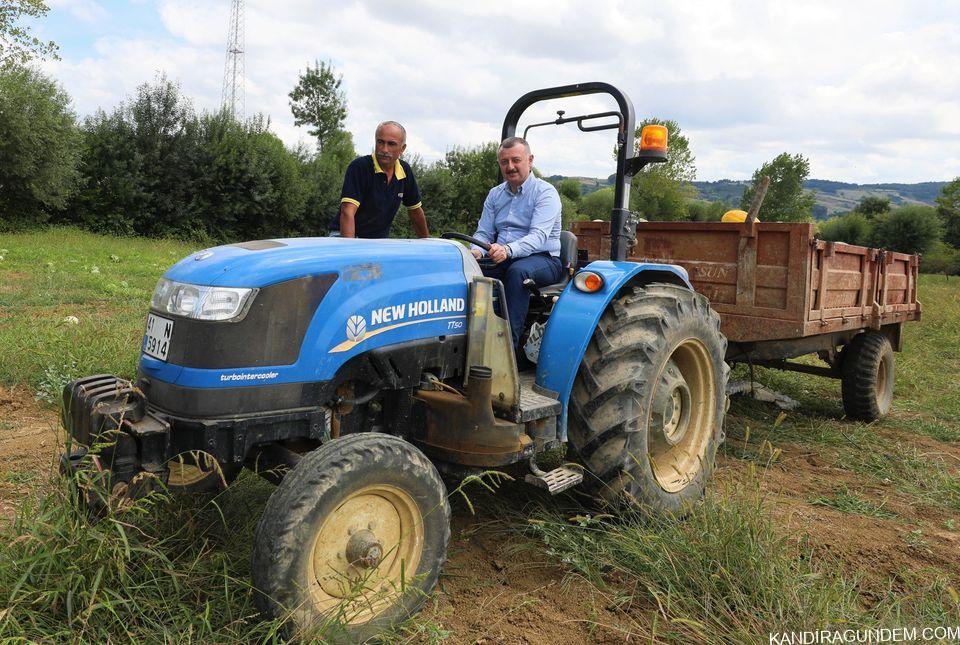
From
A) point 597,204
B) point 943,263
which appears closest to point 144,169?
point 597,204

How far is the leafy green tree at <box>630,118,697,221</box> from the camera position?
39.8 m

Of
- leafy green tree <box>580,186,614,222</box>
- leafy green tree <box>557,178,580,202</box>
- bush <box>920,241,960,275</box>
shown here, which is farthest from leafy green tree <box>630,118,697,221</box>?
leafy green tree <box>557,178,580,202</box>

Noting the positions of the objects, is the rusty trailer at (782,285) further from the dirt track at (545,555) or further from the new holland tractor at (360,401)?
the new holland tractor at (360,401)

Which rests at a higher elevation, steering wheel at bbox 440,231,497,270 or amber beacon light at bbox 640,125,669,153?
amber beacon light at bbox 640,125,669,153

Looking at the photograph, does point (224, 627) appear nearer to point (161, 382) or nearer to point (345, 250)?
point (161, 382)

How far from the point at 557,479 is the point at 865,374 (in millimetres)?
4235

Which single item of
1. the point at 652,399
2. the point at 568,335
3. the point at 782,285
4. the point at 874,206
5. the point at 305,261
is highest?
the point at 874,206

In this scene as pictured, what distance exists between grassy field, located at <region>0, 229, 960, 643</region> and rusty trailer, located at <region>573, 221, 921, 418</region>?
0.88 m

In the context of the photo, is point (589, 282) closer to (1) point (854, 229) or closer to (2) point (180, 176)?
(2) point (180, 176)

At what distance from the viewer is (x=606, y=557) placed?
9.87 feet

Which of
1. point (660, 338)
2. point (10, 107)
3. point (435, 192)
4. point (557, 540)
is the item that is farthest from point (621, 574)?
point (435, 192)

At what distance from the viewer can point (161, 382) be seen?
8.00 feet

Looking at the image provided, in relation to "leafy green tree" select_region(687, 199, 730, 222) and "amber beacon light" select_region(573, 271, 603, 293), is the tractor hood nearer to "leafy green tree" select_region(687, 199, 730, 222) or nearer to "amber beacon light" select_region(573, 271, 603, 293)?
"amber beacon light" select_region(573, 271, 603, 293)

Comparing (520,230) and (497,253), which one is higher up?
(520,230)
